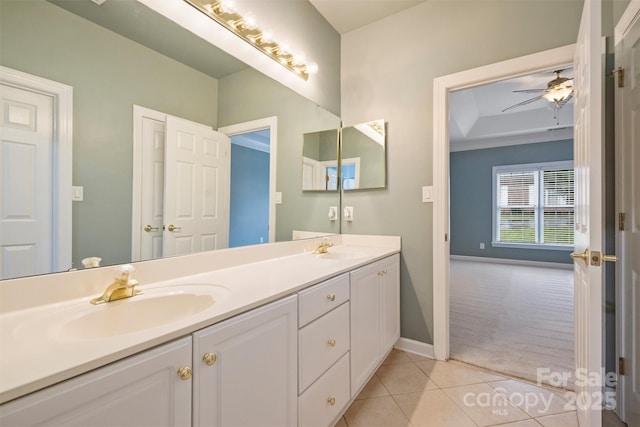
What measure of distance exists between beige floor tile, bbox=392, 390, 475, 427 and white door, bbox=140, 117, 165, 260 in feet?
5.04

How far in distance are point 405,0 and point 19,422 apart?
2846mm

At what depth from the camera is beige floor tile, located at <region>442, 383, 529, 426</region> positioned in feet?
4.93

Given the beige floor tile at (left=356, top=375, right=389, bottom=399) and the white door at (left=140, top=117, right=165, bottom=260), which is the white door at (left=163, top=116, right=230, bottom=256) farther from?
the beige floor tile at (left=356, top=375, right=389, bottom=399)

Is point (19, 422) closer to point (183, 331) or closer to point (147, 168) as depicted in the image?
Answer: point (183, 331)

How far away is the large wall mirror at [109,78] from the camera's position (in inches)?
34.9

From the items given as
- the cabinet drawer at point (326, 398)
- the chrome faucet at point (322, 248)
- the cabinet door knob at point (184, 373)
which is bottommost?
the cabinet drawer at point (326, 398)

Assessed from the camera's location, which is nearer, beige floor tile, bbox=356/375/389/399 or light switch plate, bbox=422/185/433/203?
beige floor tile, bbox=356/375/389/399

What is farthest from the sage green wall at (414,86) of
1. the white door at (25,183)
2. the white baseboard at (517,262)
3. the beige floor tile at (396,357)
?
the white baseboard at (517,262)

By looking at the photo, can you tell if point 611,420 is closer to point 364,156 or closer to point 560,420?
point 560,420

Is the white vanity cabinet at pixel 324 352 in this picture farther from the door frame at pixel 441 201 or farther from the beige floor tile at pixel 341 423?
the door frame at pixel 441 201

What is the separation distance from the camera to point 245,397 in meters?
0.88

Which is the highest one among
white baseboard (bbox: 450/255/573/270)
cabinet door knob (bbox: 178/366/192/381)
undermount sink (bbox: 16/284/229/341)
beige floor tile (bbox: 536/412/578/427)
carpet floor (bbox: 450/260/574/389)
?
undermount sink (bbox: 16/284/229/341)

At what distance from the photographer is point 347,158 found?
2.47 metres

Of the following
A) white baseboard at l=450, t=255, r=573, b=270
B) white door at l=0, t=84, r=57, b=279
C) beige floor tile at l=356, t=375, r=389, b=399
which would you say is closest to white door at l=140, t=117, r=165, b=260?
white door at l=0, t=84, r=57, b=279
